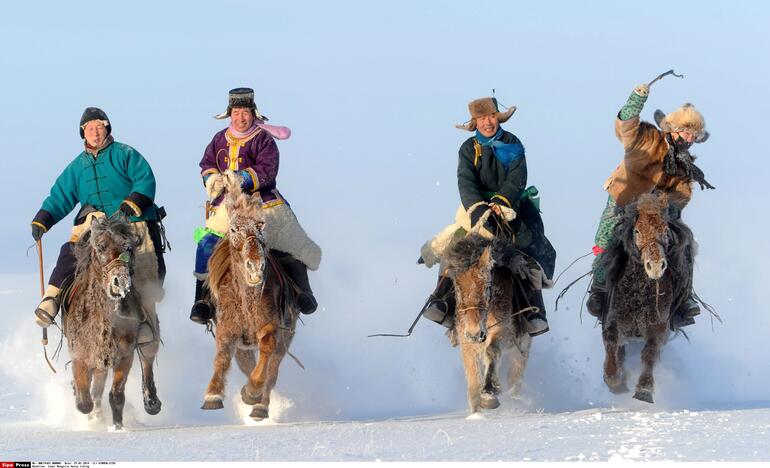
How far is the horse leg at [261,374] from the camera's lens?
15875 millimetres

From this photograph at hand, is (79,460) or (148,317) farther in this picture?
(148,317)

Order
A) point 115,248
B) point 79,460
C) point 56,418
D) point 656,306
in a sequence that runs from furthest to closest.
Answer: point 56,418 → point 656,306 → point 115,248 → point 79,460

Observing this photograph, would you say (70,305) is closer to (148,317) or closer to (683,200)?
(148,317)

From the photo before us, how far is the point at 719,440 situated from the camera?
13953 millimetres

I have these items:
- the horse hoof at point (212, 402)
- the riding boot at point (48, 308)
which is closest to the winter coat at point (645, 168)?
the horse hoof at point (212, 402)

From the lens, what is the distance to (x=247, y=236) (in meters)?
15.6

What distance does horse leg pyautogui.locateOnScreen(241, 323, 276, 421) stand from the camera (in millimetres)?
15875

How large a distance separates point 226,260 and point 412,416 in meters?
2.79

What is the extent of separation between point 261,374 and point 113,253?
1.81 metres

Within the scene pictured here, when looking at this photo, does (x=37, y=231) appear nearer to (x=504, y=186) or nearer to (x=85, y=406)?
(x=85, y=406)

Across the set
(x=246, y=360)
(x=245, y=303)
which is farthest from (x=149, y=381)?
(x=245, y=303)

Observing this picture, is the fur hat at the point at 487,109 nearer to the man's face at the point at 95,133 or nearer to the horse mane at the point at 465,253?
the horse mane at the point at 465,253

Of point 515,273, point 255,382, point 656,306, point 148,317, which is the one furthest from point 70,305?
point 656,306

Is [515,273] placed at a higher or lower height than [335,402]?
higher
